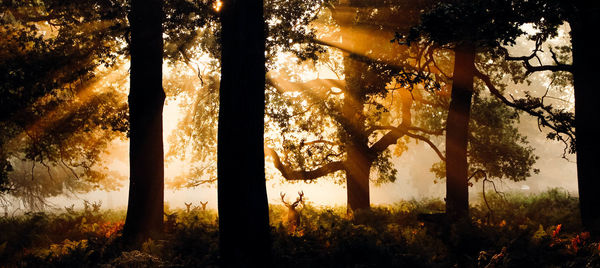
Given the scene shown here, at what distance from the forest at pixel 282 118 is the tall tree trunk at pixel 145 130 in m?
0.03

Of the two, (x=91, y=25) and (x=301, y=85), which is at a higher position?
(x=91, y=25)

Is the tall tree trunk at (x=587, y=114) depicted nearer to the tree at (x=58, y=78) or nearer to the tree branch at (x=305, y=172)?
the tree branch at (x=305, y=172)

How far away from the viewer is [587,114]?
9555 mm

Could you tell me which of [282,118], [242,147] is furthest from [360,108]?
[242,147]

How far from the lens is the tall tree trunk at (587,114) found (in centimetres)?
920

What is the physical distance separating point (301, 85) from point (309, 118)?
1862 millimetres

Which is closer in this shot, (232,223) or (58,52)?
(232,223)

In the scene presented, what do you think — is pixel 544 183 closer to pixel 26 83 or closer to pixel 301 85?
pixel 301 85

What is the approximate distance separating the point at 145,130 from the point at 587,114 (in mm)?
10957

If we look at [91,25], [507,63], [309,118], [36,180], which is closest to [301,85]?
[309,118]

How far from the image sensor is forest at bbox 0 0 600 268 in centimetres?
651

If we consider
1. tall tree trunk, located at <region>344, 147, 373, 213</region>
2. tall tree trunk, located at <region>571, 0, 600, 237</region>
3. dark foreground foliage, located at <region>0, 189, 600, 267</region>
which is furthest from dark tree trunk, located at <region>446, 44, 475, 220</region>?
tall tree trunk, located at <region>344, 147, 373, 213</region>

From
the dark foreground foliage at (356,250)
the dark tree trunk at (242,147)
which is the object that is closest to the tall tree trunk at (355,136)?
the dark foreground foliage at (356,250)

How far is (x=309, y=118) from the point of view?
622 inches
